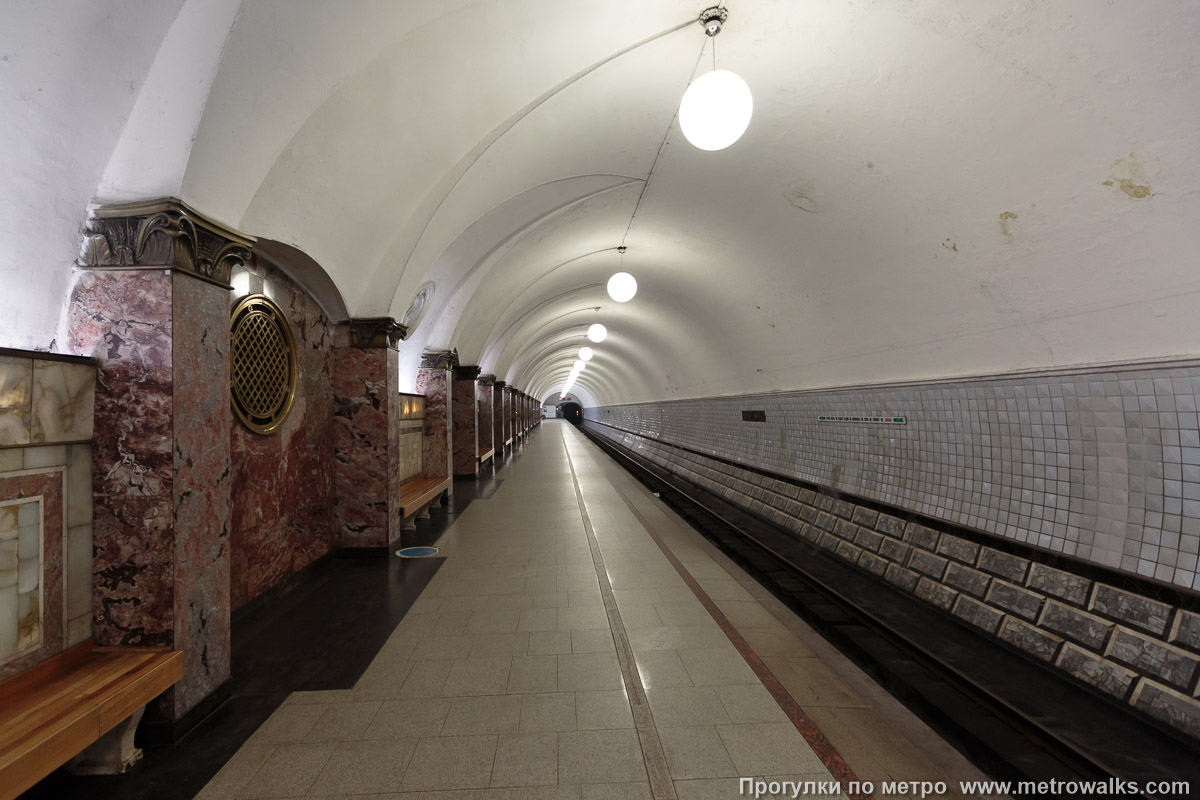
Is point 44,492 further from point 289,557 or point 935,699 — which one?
point 935,699

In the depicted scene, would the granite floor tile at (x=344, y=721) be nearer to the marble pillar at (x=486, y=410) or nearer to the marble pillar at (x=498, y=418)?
the marble pillar at (x=486, y=410)

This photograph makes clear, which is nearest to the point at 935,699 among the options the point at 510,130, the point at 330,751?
the point at 330,751

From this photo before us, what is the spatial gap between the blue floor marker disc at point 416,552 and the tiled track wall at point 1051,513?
4767mm

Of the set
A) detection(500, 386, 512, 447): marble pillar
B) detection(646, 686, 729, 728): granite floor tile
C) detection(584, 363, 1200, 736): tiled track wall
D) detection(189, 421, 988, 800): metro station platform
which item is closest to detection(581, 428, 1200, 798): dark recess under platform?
detection(584, 363, 1200, 736): tiled track wall

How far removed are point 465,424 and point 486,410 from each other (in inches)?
120

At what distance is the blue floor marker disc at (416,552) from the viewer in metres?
6.20

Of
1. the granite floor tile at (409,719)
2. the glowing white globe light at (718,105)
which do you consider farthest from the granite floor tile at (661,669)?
the glowing white globe light at (718,105)

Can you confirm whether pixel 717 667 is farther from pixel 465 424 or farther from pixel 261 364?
pixel 465 424

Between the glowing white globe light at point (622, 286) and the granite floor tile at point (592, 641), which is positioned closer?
the granite floor tile at point (592, 641)

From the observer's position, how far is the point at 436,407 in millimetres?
9453

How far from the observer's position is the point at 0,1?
2.18 metres

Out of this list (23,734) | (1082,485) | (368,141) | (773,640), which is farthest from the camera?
(368,141)

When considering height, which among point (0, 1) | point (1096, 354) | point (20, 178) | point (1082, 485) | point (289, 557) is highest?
point (0, 1)

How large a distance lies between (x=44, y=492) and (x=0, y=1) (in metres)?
2.04
